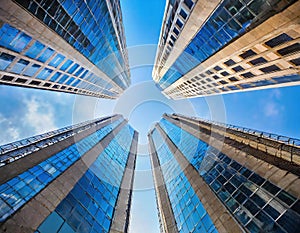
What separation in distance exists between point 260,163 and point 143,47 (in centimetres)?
4510

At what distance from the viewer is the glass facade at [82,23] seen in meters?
24.7

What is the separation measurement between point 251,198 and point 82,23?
1364 inches

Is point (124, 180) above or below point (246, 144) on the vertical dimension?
above

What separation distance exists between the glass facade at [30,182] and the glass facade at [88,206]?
2287 millimetres

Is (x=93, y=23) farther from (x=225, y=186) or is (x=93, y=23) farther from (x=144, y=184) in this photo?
(x=144, y=184)

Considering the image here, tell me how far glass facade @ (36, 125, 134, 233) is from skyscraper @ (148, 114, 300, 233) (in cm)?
950

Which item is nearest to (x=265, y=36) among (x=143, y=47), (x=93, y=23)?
(x=93, y=23)

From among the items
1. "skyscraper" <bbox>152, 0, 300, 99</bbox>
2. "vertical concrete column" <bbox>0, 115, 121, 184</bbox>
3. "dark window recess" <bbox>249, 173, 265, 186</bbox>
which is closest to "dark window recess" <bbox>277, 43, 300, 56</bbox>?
"skyscraper" <bbox>152, 0, 300, 99</bbox>

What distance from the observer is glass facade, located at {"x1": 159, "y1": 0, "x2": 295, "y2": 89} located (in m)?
17.9

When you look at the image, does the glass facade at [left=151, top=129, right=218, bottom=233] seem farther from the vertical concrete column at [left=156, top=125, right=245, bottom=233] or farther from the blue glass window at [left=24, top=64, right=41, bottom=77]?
the blue glass window at [left=24, top=64, right=41, bottom=77]

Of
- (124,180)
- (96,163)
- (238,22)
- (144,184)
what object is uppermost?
(238,22)

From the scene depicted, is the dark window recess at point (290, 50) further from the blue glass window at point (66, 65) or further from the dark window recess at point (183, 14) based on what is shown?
the blue glass window at point (66, 65)

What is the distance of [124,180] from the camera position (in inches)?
1575

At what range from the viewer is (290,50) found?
19766 millimetres
